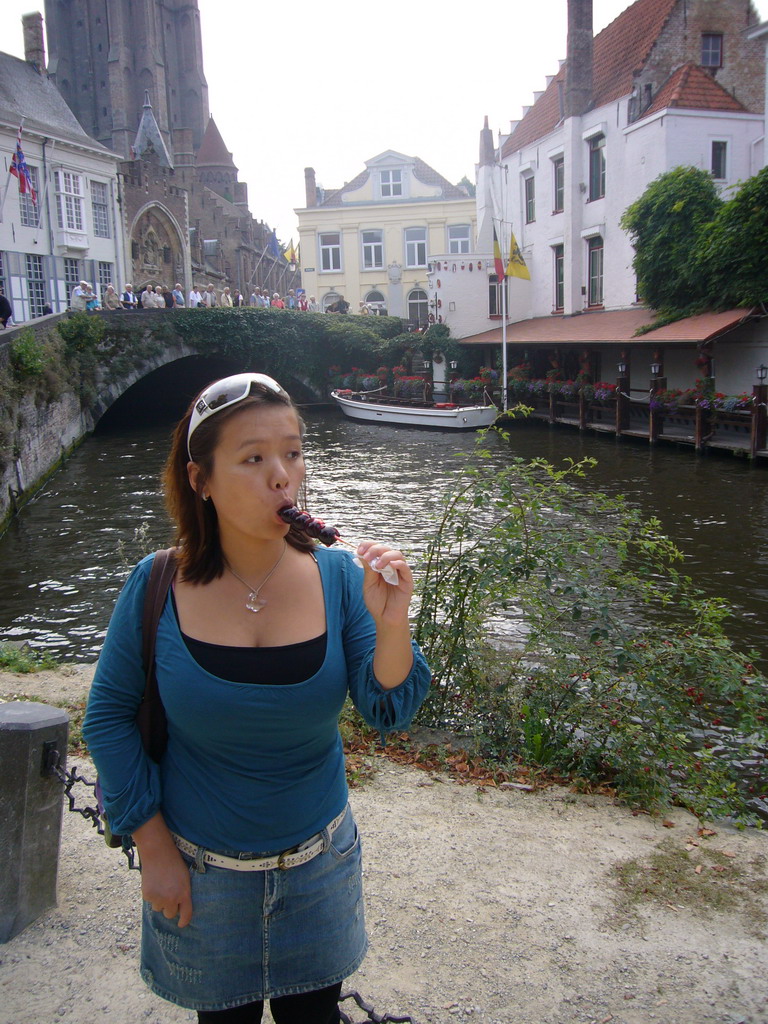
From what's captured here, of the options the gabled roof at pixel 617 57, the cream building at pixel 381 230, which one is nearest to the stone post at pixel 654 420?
the gabled roof at pixel 617 57

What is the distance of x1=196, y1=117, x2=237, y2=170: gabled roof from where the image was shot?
66.1m

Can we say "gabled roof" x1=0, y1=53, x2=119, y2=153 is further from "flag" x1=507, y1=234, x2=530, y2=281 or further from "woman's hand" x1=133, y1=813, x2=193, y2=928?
"woman's hand" x1=133, y1=813, x2=193, y2=928

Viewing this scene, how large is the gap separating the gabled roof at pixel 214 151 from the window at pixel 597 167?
146 ft

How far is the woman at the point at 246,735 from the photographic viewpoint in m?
1.77

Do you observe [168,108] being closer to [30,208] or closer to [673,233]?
[30,208]

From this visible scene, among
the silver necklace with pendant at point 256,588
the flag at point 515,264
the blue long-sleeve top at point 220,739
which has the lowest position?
the blue long-sleeve top at point 220,739

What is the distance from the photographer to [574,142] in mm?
28828

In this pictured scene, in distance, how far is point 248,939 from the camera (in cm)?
181

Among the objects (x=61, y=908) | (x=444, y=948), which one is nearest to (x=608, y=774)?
(x=444, y=948)

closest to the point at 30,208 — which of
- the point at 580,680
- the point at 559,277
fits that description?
the point at 559,277

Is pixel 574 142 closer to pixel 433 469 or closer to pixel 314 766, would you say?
pixel 433 469

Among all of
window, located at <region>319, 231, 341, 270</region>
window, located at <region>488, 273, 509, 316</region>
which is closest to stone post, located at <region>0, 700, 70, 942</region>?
window, located at <region>488, 273, 509, 316</region>

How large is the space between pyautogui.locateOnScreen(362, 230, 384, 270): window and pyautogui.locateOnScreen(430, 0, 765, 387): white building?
13.4 meters

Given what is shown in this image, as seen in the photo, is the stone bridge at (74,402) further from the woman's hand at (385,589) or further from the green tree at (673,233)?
the green tree at (673,233)
